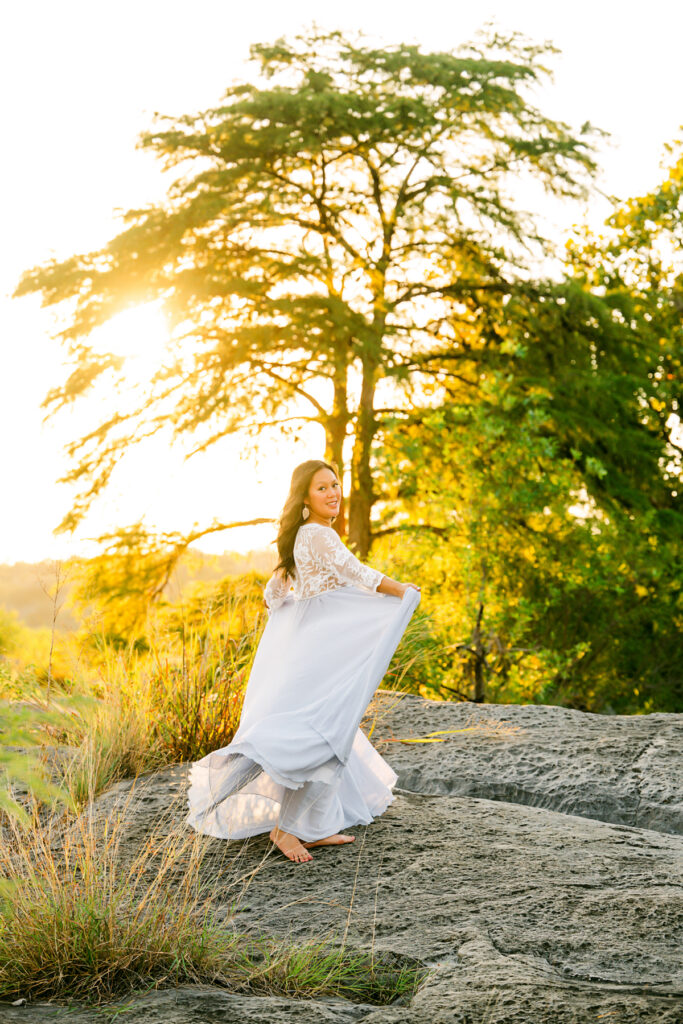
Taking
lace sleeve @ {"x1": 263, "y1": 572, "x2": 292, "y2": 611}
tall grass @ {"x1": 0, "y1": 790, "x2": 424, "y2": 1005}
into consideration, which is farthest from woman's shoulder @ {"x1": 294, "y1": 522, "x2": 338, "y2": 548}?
tall grass @ {"x1": 0, "y1": 790, "x2": 424, "y2": 1005}

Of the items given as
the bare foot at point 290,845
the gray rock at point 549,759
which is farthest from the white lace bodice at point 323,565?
the gray rock at point 549,759

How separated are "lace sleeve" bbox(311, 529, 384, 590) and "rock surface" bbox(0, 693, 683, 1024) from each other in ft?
4.11

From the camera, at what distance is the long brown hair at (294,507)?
5070 mm

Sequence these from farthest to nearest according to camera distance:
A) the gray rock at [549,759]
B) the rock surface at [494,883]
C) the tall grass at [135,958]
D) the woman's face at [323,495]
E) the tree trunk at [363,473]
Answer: the tree trunk at [363,473]
the gray rock at [549,759]
the woman's face at [323,495]
the tall grass at [135,958]
the rock surface at [494,883]

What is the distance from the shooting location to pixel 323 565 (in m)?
5.02

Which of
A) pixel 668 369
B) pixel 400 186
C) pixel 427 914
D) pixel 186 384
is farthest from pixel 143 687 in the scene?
pixel 668 369

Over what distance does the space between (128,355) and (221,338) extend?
6.19 ft

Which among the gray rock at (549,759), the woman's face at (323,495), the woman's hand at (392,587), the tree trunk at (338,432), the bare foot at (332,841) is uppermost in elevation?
the tree trunk at (338,432)

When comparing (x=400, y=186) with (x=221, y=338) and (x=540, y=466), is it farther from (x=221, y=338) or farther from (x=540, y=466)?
(x=540, y=466)

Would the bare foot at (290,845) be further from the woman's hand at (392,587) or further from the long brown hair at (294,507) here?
the long brown hair at (294,507)

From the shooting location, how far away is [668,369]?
64.0ft

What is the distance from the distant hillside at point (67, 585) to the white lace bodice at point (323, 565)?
40.9 inches

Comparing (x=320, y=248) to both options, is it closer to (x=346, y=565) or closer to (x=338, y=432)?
(x=338, y=432)

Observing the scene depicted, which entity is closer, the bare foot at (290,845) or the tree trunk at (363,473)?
the bare foot at (290,845)
